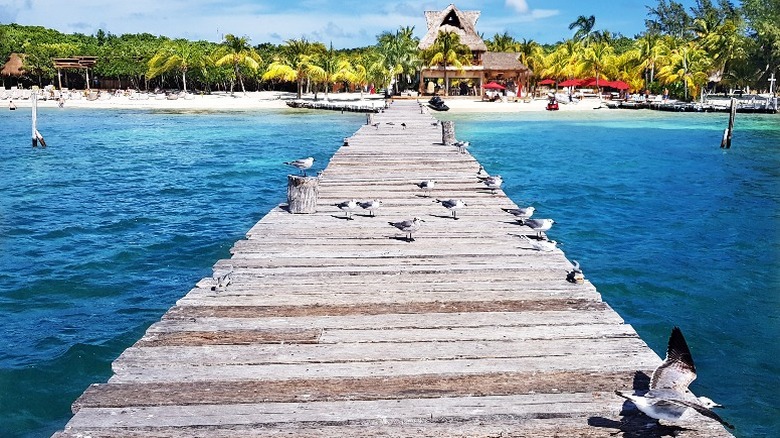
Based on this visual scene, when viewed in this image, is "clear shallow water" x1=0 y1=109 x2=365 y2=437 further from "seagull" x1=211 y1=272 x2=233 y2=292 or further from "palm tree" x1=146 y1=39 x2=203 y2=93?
"palm tree" x1=146 y1=39 x2=203 y2=93

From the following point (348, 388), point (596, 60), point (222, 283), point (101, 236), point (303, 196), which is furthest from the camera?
point (596, 60)

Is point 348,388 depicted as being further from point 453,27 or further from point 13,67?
point 13,67

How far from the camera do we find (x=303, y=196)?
12.8 m

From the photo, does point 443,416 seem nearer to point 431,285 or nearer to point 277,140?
point 431,285

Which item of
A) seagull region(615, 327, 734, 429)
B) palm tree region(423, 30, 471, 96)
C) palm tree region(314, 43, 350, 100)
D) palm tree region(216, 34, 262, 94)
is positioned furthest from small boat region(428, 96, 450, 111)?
seagull region(615, 327, 734, 429)

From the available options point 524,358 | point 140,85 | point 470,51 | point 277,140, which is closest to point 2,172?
point 277,140

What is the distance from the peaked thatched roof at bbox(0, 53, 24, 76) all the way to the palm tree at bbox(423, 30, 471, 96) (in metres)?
55.3

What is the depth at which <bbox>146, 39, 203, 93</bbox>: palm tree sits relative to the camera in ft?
278

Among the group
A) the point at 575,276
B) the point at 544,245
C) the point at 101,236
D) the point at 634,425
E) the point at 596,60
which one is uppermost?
the point at 596,60

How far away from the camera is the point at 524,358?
6188 mm

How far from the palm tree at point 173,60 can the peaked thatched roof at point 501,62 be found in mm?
37701

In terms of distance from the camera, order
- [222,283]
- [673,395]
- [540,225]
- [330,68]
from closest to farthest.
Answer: [673,395] < [222,283] < [540,225] < [330,68]

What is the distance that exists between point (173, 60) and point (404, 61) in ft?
103

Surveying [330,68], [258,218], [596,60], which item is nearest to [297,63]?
[330,68]
